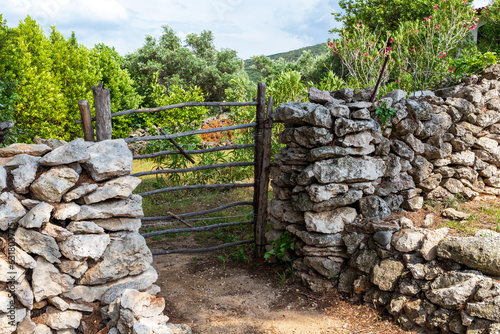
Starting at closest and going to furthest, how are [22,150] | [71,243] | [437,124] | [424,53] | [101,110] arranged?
[71,243] → [22,150] → [101,110] → [437,124] → [424,53]

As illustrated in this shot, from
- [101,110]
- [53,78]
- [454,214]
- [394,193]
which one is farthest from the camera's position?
[53,78]

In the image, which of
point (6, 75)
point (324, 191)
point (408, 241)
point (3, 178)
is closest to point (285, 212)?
point (324, 191)

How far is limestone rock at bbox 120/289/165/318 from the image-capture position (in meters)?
2.63

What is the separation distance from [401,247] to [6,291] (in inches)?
119

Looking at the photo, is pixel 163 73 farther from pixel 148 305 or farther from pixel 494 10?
pixel 148 305

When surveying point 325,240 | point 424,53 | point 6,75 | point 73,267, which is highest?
point 424,53

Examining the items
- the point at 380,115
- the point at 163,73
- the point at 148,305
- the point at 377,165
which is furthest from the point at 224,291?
the point at 163,73

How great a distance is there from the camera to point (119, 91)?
10977 mm

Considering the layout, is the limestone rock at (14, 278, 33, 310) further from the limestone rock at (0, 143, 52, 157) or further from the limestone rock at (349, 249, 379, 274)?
the limestone rock at (349, 249, 379, 274)

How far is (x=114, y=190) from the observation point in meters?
2.93

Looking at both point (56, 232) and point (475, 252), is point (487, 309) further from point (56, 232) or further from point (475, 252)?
point (56, 232)

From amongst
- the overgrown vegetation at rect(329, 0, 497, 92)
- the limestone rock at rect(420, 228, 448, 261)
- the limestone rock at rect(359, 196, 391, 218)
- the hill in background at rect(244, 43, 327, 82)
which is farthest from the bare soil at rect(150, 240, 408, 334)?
the hill in background at rect(244, 43, 327, 82)

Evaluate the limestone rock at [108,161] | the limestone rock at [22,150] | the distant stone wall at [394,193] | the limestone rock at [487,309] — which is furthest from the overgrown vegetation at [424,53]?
the limestone rock at [22,150]

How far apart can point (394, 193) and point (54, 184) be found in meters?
3.24
